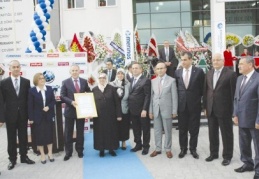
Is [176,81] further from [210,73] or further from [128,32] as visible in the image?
[128,32]

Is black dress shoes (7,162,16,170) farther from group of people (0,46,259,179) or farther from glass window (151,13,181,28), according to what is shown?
glass window (151,13,181,28)

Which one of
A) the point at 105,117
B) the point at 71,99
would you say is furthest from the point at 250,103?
the point at 71,99

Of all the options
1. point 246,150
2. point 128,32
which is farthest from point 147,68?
point 246,150

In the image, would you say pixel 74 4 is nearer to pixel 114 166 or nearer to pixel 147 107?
pixel 147 107

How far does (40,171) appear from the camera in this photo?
608 centimetres

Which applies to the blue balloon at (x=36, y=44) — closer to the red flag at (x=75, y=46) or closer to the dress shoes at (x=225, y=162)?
the red flag at (x=75, y=46)

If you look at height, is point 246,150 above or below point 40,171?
above

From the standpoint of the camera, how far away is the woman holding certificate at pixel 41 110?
20.9 ft

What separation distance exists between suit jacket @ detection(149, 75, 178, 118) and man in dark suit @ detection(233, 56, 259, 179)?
1289 millimetres

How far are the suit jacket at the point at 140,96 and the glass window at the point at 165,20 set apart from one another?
51.0ft

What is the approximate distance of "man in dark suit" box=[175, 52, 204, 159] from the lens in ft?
20.9

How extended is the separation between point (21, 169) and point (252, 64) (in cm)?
415

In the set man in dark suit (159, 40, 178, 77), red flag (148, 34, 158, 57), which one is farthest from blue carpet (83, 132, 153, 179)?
red flag (148, 34, 158, 57)

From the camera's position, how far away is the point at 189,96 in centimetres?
637
